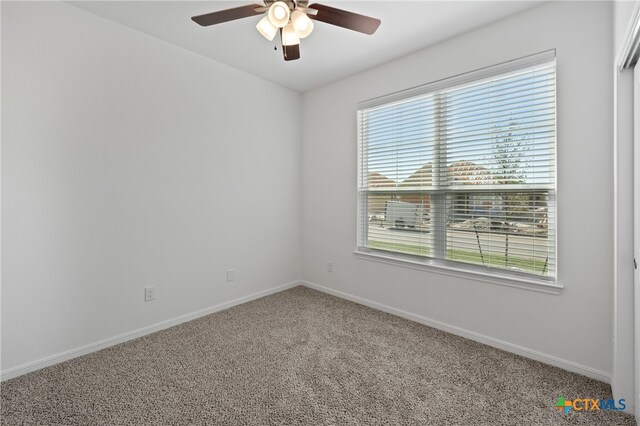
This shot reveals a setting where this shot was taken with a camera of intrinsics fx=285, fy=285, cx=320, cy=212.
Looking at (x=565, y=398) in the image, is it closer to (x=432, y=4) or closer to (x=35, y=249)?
(x=432, y=4)

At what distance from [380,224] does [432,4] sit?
1.97 m

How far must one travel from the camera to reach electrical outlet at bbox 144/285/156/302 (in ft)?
8.29

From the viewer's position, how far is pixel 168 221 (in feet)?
8.70

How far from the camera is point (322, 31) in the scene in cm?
239

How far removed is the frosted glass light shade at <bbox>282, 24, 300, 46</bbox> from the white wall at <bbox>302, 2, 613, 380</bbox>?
148 centimetres

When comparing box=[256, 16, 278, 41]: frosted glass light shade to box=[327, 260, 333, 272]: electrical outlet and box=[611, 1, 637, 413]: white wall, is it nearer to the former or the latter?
box=[611, 1, 637, 413]: white wall

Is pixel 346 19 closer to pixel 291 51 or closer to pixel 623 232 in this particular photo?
pixel 291 51

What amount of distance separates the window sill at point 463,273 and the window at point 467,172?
0.15 ft

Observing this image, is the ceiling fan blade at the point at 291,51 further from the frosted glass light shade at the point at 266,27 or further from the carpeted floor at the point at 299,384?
the carpeted floor at the point at 299,384

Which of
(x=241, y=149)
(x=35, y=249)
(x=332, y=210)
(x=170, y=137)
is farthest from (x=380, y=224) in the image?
(x=35, y=249)

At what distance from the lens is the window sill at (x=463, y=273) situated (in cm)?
207

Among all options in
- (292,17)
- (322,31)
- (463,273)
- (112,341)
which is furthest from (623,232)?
(112,341)

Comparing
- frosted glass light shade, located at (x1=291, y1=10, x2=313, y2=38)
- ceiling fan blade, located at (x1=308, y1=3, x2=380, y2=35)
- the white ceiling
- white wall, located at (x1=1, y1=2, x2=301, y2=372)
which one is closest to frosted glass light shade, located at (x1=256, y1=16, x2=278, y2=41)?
frosted glass light shade, located at (x1=291, y1=10, x2=313, y2=38)

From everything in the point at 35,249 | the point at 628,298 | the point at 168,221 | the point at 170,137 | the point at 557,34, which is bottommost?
the point at 628,298
